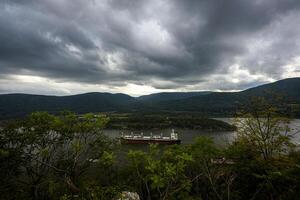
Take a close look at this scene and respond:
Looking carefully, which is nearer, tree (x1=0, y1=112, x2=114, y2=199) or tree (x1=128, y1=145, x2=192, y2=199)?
tree (x1=128, y1=145, x2=192, y2=199)

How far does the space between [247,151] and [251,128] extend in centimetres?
202

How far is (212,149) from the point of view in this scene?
42.4 feet

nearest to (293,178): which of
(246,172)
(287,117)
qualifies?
(246,172)

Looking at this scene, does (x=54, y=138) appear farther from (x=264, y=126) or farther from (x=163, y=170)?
(x=264, y=126)

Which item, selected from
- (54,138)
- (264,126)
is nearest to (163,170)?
(54,138)

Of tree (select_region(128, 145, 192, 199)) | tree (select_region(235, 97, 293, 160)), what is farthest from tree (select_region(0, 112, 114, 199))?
tree (select_region(235, 97, 293, 160))

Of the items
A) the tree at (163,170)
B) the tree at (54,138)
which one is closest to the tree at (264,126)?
the tree at (163,170)

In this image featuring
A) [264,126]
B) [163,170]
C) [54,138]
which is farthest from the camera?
[264,126]

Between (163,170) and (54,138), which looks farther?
(54,138)

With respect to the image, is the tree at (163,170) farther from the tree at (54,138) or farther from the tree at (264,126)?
the tree at (264,126)

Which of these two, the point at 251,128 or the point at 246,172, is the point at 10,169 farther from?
the point at 251,128

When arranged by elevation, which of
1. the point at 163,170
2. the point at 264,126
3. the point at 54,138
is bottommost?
the point at 163,170

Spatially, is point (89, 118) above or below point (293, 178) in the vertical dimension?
above

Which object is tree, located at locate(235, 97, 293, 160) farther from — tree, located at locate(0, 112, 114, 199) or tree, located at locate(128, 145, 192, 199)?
tree, located at locate(0, 112, 114, 199)
